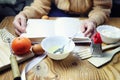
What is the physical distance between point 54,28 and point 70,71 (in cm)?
27

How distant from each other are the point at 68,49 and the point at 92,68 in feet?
0.40

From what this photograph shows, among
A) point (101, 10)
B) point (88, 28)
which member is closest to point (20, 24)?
point (88, 28)

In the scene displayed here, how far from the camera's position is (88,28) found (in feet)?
3.11

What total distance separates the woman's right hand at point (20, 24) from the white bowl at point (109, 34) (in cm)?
35

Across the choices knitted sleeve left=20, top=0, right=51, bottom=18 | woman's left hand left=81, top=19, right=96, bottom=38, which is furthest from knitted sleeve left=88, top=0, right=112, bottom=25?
knitted sleeve left=20, top=0, right=51, bottom=18

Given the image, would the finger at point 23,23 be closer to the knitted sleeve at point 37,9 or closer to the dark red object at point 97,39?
the knitted sleeve at point 37,9

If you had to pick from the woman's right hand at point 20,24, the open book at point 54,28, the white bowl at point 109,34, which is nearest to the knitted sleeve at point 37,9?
the woman's right hand at point 20,24

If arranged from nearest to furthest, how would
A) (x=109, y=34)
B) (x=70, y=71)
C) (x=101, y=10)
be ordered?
1. (x=70, y=71)
2. (x=109, y=34)
3. (x=101, y=10)

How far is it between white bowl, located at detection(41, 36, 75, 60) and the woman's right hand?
0.17 meters

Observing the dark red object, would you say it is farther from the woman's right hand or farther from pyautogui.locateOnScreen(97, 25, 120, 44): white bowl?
the woman's right hand

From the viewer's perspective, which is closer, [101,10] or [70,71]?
[70,71]

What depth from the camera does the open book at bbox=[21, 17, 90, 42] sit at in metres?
0.89

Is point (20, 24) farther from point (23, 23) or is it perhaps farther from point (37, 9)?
point (37, 9)

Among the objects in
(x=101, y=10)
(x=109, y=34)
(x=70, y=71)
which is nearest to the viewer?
(x=70, y=71)
